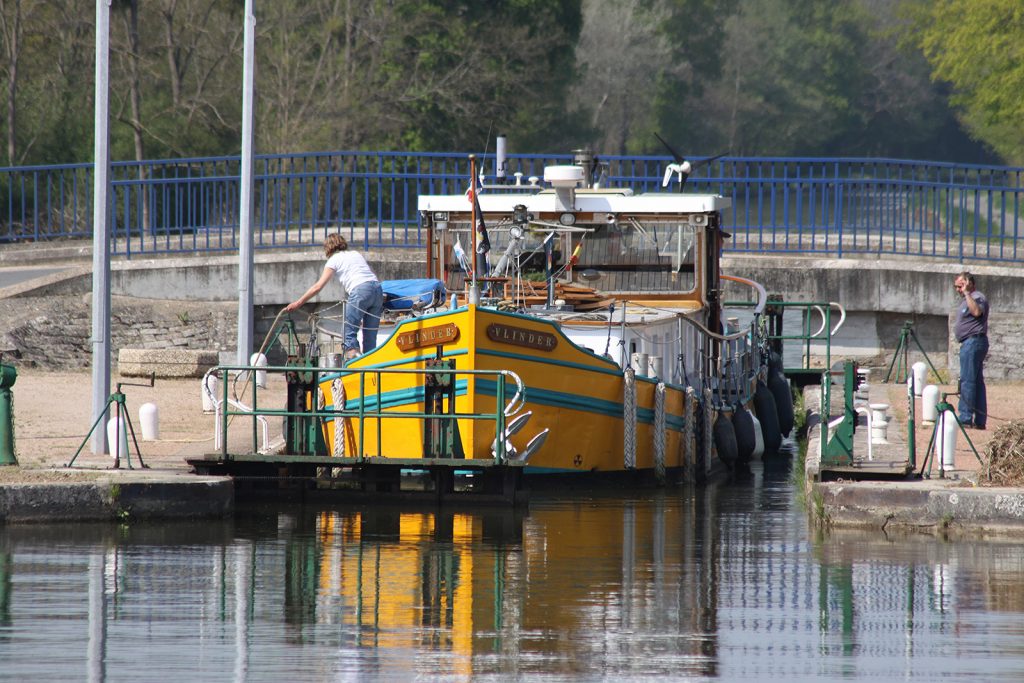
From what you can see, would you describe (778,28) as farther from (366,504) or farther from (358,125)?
(366,504)

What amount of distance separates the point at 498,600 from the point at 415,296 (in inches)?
279

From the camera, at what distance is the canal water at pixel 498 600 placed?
9.16 metres

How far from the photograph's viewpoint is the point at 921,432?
59.8 ft

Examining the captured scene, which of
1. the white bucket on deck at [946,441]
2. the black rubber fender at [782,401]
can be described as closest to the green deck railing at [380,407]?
the white bucket on deck at [946,441]

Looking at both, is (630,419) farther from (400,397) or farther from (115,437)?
(115,437)

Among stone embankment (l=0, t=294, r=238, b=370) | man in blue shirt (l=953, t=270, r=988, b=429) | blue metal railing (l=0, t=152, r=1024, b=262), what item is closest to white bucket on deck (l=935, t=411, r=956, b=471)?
man in blue shirt (l=953, t=270, r=988, b=429)

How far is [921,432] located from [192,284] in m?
11.9

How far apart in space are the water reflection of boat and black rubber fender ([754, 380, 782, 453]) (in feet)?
1.09

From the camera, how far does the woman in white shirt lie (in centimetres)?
1684

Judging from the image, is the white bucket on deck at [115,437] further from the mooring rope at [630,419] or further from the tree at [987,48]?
the tree at [987,48]

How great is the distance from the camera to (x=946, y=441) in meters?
14.6

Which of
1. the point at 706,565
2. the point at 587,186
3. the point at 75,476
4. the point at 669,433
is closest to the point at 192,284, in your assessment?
the point at 587,186

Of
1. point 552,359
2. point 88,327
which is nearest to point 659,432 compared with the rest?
point 552,359

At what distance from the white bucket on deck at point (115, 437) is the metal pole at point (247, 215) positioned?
506 centimetres
